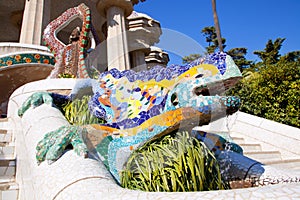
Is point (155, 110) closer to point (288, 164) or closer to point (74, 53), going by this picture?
point (288, 164)

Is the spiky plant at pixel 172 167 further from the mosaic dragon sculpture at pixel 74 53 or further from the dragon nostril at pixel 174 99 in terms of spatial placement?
the mosaic dragon sculpture at pixel 74 53

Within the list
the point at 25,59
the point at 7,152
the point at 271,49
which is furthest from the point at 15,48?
the point at 271,49

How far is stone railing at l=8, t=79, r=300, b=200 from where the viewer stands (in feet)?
3.41

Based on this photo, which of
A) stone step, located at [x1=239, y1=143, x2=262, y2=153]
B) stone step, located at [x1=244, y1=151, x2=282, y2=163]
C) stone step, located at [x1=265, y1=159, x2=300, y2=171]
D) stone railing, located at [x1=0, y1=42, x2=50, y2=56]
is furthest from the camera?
stone railing, located at [x1=0, y1=42, x2=50, y2=56]

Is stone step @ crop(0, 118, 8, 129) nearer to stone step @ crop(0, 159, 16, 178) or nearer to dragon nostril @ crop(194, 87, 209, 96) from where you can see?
stone step @ crop(0, 159, 16, 178)

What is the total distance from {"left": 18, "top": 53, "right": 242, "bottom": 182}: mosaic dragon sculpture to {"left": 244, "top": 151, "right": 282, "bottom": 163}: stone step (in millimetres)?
1696

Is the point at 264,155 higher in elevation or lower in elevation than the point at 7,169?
lower

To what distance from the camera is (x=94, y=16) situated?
13.7 metres

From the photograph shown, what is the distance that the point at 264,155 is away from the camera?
13.3ft

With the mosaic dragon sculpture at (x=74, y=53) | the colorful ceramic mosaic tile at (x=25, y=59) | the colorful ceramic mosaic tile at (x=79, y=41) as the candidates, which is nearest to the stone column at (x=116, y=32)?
the colorful ceramic mosaic tile at (x=25, y=59)

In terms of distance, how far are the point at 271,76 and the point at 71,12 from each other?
5.48m

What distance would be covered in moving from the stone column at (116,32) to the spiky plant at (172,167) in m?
7.87

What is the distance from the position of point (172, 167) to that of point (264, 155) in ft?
9.82

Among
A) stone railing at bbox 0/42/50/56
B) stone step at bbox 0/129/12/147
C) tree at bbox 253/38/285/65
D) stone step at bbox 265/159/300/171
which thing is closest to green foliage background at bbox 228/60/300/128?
stone step at bbox 265/159/300/171
